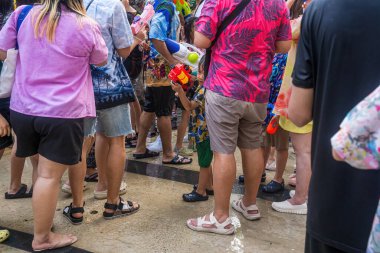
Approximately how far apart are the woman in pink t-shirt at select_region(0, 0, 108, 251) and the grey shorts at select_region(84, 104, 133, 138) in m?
0.43

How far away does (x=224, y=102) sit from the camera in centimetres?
290

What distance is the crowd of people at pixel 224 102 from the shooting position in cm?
154

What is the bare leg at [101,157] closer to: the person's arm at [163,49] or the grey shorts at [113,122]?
the grey shorts at [113,122]

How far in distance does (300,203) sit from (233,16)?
1.63 metres

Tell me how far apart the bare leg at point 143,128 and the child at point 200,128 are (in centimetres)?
114

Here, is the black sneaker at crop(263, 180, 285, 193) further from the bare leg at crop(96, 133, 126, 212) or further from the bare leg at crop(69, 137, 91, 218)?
the bare leg at crop(69, 137, 91, 218)

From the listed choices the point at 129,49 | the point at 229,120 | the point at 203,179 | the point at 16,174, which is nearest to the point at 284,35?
the point at 229,120

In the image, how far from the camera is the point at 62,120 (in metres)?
2.57

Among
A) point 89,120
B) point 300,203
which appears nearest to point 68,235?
point 89,120

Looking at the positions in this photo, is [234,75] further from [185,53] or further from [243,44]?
[185,53]

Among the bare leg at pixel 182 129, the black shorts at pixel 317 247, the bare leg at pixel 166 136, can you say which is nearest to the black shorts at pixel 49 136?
the black shorts at pixel 317 247

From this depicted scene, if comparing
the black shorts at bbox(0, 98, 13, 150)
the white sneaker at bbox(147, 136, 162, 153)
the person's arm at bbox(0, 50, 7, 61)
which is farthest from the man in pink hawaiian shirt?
the white sneaker at bbox(147, 136, 162, 153)

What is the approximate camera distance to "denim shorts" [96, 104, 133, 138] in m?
3.16

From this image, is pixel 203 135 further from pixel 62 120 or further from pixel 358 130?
pixel 358 130
